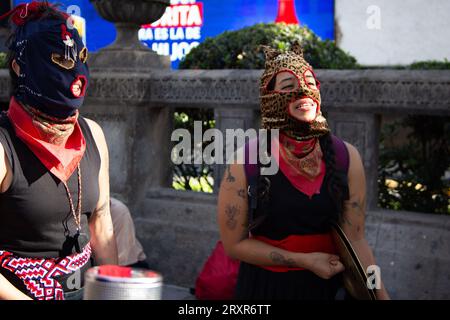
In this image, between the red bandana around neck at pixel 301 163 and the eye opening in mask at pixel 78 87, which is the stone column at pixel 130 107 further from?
the eye opening in mask at pixel 78 87

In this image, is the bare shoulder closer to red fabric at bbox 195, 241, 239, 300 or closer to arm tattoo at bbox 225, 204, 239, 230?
arm tattoo at bbox 225, 204, 239, 230

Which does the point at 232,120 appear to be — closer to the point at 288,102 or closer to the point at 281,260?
the point at 288,102

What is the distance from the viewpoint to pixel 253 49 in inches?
223

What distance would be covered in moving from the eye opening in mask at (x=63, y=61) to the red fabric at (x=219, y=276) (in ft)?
Answer: 6.32

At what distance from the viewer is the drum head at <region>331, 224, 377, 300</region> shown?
2545mm

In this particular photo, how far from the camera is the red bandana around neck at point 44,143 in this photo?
232 cm

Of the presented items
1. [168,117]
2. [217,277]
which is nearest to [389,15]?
[168,117]

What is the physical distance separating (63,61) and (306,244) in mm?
1201

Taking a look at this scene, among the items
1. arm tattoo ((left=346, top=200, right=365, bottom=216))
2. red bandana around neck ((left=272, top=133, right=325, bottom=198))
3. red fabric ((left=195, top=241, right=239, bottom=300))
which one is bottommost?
red fabric ((left=195, top=241, right=239, bottom=300))

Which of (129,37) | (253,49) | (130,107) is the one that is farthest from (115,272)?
(253,49)

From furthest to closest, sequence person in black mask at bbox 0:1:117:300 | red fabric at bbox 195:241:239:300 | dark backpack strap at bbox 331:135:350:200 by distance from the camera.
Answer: red fabric at bbox 195:241:239:300 < dark backpack strap at bbox 331:135:350:200 < person in black mask at bbox 0:1:117:300

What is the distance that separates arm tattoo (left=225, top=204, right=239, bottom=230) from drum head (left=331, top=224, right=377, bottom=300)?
40 cm

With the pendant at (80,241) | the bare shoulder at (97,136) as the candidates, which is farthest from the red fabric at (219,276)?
the pendant at (80,241)

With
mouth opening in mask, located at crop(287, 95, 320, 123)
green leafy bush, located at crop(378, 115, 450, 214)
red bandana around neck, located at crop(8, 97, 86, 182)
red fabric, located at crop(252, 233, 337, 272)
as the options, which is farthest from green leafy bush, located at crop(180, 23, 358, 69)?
red bandana around neck, located at crop(8, 97, 86, 182)
